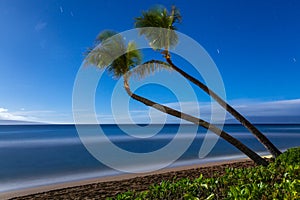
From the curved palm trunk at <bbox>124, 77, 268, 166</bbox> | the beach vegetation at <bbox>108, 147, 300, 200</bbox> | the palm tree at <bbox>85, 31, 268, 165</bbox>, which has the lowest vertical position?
the beach vegetation at <bbox>108, 147, 300, 200</bbox>

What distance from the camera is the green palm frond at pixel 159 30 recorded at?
35.1 feet

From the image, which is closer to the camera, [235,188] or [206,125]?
[235,188]

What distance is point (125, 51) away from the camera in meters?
10.8

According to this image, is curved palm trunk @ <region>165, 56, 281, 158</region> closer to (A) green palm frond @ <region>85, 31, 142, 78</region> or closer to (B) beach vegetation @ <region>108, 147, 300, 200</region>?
(A) green palm frond @ <region>85, 31, 142, 78</region>

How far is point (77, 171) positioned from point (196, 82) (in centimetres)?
806

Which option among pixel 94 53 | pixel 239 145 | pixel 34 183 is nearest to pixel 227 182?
pixel 239 145

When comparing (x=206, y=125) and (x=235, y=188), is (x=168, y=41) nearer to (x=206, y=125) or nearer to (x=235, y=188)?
(x=206, y=125)

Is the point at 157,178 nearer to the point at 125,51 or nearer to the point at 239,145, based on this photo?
the point at 239,145

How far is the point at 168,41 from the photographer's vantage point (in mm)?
10711

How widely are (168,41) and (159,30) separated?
21.0 inches

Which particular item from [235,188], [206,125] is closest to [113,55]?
[206,125]

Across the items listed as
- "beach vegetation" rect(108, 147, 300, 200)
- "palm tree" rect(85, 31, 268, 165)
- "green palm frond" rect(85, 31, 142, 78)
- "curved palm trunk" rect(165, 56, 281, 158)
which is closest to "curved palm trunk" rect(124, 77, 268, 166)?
"palm tree" rect(85, 31, 268, 165)

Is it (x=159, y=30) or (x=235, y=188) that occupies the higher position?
(x=159, y=30)

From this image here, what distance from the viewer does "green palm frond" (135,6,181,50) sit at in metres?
10.7
